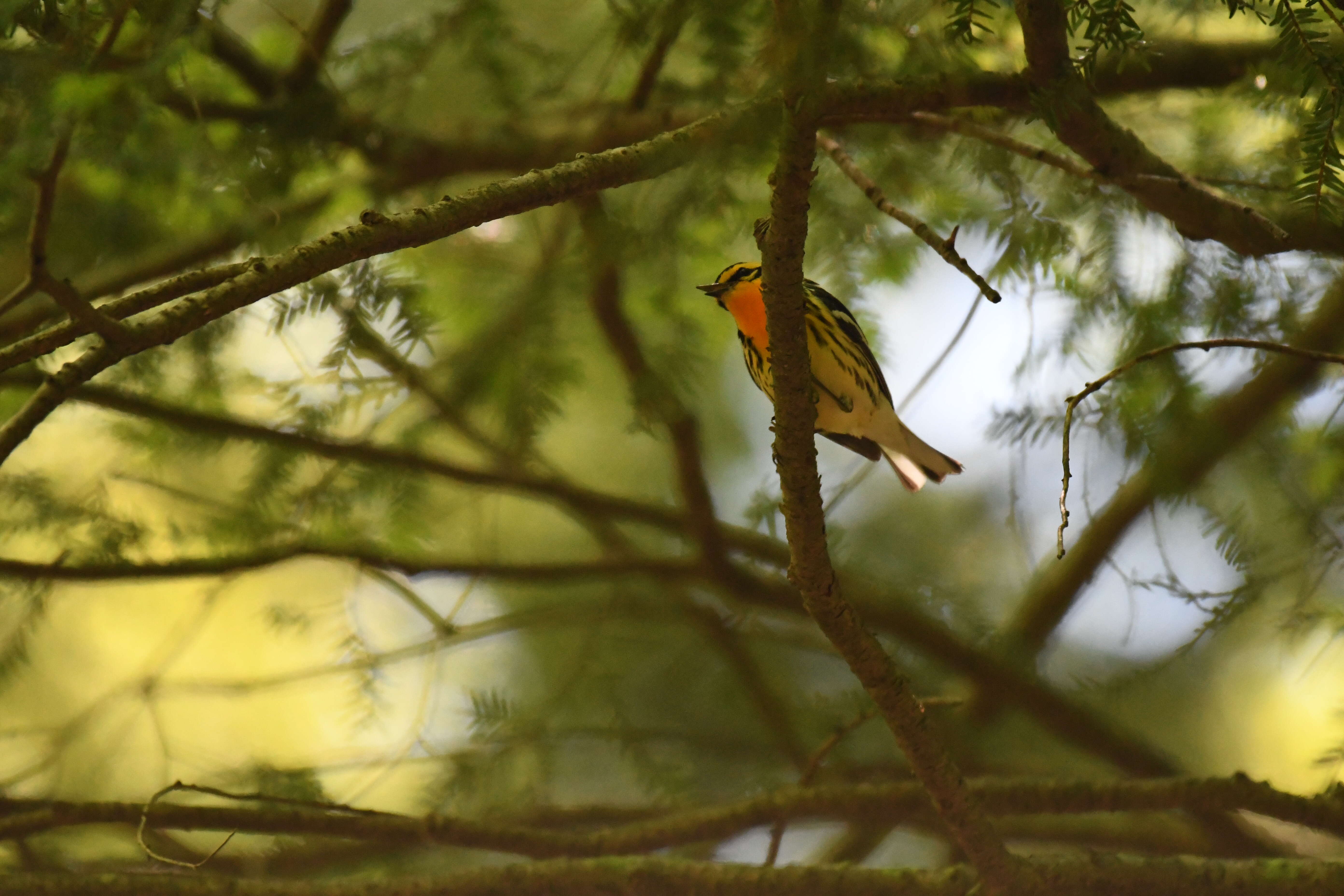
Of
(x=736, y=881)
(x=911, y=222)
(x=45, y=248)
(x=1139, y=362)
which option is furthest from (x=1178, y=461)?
(x=45, y=248)

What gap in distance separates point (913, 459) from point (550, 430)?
120 centimetres

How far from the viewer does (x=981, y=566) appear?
293 centimetres

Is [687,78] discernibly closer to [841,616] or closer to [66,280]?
[841,616]

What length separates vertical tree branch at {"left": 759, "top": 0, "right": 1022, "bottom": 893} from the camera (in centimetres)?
116

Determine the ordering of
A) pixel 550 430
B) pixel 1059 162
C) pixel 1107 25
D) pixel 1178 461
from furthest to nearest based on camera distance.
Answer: pixel 550 430 < pixel 1178 461 < pixel 1059 162 < pixel 1107 25

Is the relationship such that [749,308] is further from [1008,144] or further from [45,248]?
[45,248]

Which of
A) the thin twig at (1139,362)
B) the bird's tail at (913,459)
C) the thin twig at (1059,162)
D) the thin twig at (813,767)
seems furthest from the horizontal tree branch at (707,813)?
the thin twig at (1059,162)

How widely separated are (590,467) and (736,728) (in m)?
1.18

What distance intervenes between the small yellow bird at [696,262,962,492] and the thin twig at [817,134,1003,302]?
0.50m

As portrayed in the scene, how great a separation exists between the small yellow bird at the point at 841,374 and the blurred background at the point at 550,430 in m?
0.11

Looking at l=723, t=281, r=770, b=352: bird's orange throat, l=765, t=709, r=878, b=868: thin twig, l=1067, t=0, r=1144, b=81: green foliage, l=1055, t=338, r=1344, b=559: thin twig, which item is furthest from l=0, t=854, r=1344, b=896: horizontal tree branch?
l=1067, t=0, r=1144, b=81: green foliage

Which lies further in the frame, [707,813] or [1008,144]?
[707,813]

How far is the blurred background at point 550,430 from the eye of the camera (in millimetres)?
1958

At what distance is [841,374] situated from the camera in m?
2.31
